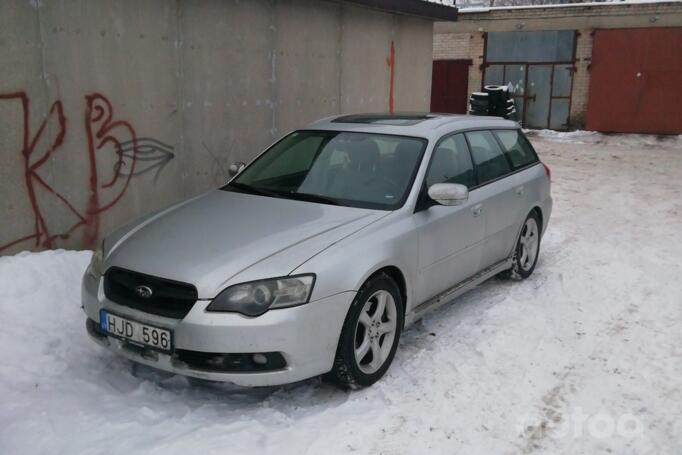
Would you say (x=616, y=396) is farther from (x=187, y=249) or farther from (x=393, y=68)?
(x=393, y=68)

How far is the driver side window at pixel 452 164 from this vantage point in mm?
4859

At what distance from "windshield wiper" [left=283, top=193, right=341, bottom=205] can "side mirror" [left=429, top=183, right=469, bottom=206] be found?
2.16 feet

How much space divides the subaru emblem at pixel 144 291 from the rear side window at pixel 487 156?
2858 mm

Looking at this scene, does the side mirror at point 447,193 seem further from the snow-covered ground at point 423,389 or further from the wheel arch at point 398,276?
the snow-covered ground at point 423,389

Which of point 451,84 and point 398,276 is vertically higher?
point 451,84

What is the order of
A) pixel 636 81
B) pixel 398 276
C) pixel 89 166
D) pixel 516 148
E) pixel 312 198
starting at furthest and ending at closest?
pixel 636 81 < pixel 516 148 < pixel 89 166 < pixel 312 198 < pixel 398 276

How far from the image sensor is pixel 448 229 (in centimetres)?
480

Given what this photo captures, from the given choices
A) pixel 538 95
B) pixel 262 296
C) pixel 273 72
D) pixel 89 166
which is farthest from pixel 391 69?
pixel 538 95

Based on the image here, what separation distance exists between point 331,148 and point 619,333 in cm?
263

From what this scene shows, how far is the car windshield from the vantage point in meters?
4.63

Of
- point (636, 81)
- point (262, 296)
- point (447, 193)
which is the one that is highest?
point (636, 81)

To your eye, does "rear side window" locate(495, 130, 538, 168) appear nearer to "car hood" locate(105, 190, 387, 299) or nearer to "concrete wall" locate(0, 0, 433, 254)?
"car hood" locate(105, 190, 387, 299)

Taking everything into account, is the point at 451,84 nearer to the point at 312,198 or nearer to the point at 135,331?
the point at 312,198

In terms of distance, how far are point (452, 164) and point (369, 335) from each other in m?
1.67
